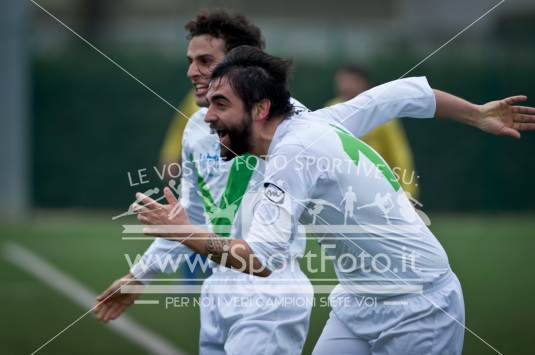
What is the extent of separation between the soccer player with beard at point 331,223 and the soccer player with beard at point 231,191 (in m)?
0.05

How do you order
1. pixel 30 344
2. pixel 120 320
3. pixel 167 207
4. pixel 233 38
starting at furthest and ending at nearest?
1. pixel 120 320
2. pixel 30 344
3. pixel 233 38
4. pixel 167 207

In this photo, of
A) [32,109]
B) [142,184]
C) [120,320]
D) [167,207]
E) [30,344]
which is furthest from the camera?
[32,109]

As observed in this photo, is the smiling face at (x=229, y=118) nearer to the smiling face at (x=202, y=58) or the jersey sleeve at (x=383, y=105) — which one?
the jersey sleeve at (x=383, y=105)

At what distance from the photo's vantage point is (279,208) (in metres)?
4.18

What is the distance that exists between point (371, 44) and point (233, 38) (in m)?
13.2

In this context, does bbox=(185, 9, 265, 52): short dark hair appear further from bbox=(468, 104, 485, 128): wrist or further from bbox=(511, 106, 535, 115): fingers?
bbox=(511, 106, 535, 115): fingers

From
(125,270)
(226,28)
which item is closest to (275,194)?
(226,28)

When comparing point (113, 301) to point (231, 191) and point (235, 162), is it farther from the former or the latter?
point (235, 162)

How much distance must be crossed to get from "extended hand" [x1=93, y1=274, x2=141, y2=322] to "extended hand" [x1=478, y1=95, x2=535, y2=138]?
2.03 meters

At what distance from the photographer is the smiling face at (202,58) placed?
551 centimetres

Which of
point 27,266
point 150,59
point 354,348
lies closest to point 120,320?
point 27,266

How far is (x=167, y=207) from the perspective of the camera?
4234 mm

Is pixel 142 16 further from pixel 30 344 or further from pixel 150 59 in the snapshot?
pixel 30 344

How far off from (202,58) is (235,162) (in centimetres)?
68
